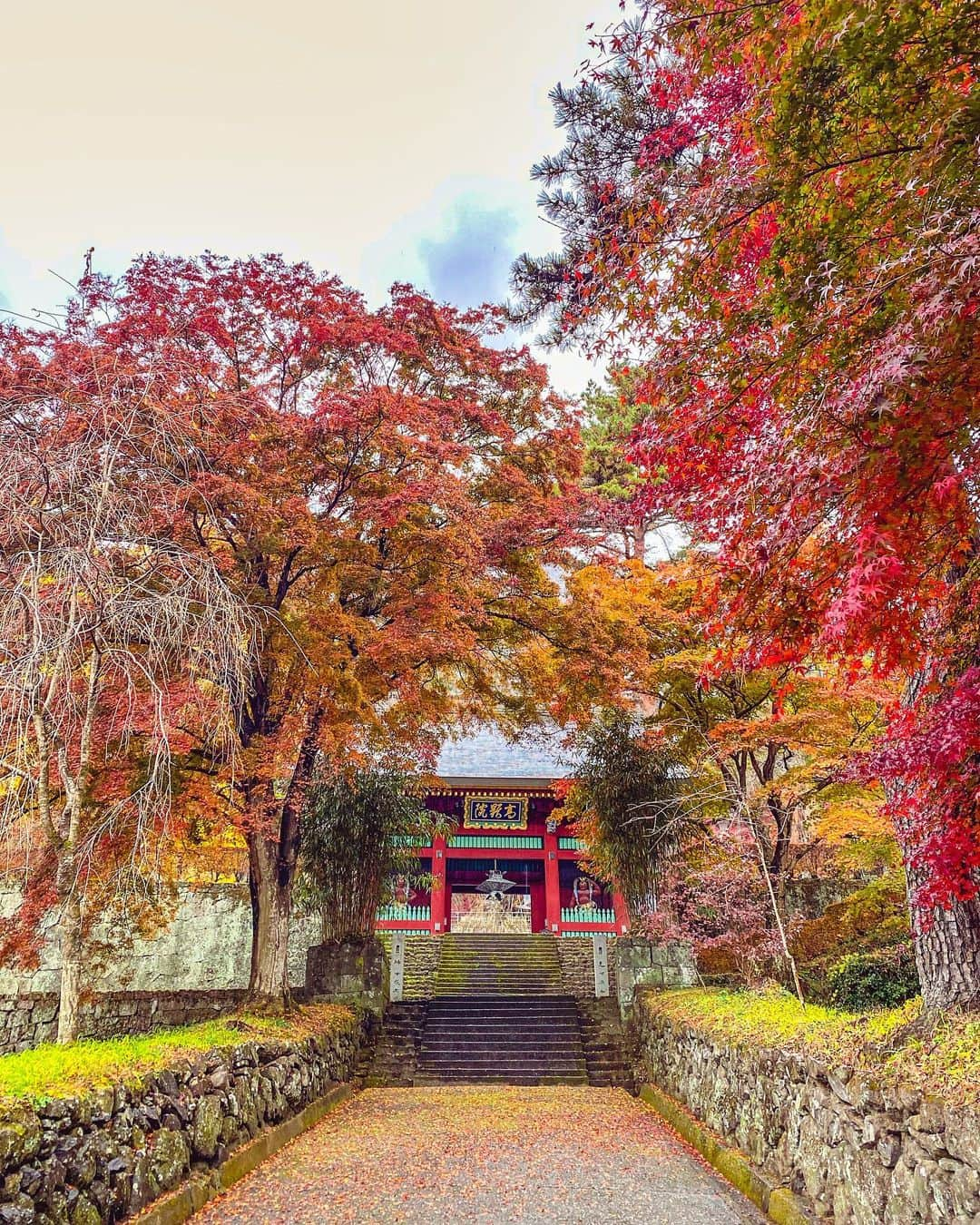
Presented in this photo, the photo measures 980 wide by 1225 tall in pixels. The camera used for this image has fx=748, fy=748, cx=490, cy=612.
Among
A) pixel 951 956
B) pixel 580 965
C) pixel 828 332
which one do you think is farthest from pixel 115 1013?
pixel 828 332

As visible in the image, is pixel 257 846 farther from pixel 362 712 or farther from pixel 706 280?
pixel 706 280

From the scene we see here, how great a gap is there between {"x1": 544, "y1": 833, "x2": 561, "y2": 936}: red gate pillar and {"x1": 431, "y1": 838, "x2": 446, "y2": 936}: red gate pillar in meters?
2.14

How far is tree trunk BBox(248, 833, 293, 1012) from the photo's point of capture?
7.86 m

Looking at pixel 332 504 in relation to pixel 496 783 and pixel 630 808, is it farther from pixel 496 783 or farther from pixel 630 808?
pixel 496 783

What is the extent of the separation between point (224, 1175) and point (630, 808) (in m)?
6.84

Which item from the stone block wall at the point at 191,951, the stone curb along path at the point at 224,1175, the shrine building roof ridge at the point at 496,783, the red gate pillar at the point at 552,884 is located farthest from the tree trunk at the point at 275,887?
the red gate pillar at the point at 552,884

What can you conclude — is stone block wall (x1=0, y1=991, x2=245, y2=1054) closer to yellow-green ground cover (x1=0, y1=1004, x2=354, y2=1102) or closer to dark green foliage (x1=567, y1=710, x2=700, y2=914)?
yellow-green ground cover (x1=0, y1=1004, x2=354, y2=1102)

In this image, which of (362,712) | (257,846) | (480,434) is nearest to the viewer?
(362,712)

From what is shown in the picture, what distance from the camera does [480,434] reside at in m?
8.73

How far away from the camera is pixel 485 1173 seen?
18.5ft

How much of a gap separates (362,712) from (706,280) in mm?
4847

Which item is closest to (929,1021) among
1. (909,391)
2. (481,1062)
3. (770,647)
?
(770,647)

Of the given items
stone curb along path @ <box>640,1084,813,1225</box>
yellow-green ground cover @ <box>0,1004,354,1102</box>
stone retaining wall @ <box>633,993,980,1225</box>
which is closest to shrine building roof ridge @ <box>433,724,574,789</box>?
stone curb along path @ <box>640,1084,813,1225</box>

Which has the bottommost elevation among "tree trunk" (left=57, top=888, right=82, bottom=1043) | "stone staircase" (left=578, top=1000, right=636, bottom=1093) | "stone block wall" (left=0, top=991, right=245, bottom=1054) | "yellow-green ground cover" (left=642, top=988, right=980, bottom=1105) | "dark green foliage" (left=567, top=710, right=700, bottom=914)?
"stone staircase" (left=578, top=1000, right=636, bottom=1093)
